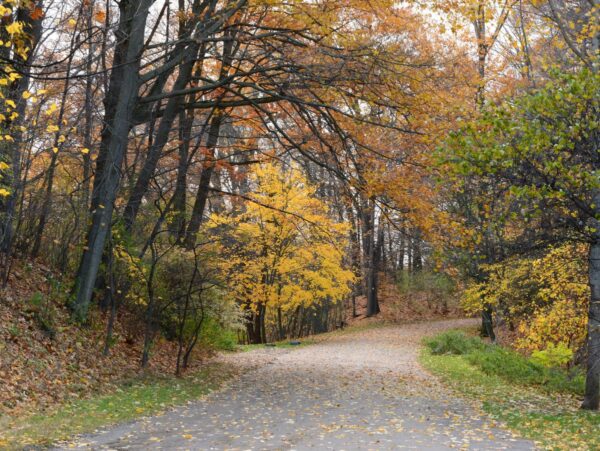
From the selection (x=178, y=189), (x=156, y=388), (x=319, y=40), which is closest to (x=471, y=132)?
(x=319, y=40)

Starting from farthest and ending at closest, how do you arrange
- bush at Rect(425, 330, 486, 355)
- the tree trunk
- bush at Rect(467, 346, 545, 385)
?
bush at Rect(425, 330, 486, 355) → the tree trunk → bush at Rect(467, 346, 545, 385)

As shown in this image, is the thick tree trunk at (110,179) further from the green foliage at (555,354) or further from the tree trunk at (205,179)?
the green foliage at (555,354)

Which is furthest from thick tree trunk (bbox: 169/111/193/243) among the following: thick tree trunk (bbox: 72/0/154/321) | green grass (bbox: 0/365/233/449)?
green grass (bbox: 0/365/233/449)

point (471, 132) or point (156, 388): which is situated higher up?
point (471, 132)

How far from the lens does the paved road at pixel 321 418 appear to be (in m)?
7.08

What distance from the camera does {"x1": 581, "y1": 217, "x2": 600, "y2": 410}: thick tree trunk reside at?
9398 mm

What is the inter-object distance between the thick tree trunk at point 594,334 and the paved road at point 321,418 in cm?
196

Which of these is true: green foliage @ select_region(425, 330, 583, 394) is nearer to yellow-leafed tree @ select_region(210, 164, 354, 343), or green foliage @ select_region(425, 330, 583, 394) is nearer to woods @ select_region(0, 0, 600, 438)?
woods @ select_region(0, 0, 600, 438)

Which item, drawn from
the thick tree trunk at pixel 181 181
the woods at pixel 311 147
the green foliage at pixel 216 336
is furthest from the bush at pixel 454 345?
the thick tree trunk at pixel 181 181

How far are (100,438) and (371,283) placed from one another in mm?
→ 28400

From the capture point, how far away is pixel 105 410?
845 cm

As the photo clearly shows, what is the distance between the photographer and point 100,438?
6.94 meters

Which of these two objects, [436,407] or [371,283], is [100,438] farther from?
[371,283]

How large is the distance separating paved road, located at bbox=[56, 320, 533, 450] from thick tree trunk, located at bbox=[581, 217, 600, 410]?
1.96 meters
